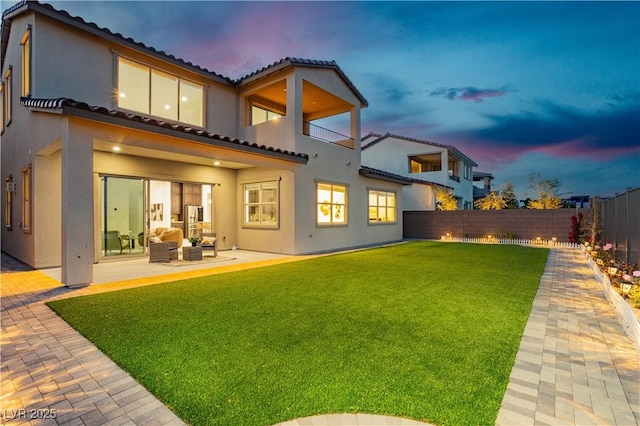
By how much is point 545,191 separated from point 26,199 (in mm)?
26083

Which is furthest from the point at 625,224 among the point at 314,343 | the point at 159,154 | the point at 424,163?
the point at 424,163

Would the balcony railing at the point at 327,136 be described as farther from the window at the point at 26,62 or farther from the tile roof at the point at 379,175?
the window at the point at 26,62

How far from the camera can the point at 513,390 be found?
2764 mm

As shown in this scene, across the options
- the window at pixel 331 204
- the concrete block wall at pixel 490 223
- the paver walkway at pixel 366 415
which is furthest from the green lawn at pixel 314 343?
the concrete block wall at pixel 490 223

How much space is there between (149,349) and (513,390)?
3.61 m

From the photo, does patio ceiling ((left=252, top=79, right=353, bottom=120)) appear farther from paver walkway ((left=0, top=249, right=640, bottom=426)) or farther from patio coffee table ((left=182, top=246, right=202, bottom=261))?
paver walkway ((left=0, top=249, right=640, bottom=426))

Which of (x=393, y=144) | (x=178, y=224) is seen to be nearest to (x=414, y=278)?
(x=178, y=224)

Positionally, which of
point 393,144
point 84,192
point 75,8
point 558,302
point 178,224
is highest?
point 75,8

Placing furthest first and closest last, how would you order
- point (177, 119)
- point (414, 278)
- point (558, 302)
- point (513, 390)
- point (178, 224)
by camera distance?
1. point (178, 224)
2. point (177, 119)
3. point (414, 278)
4. point (558, 302)
5. point (513, 390)

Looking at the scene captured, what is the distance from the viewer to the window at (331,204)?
12.8 metres

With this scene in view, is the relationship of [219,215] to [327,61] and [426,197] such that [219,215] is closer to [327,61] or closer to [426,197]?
[327,61]

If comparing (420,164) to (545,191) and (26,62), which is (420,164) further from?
→ (26,62)

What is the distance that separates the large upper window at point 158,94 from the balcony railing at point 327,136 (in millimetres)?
4317

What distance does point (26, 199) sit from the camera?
9.31 metres
